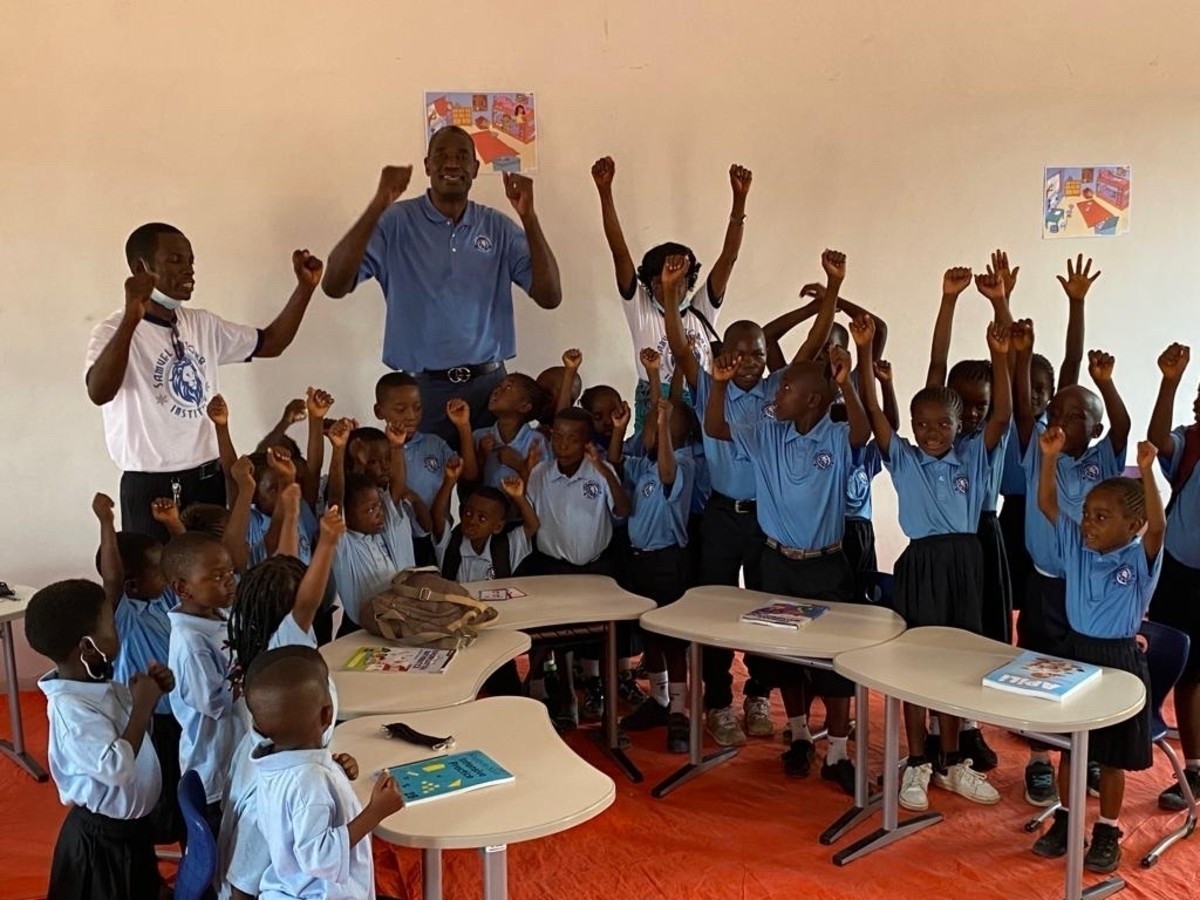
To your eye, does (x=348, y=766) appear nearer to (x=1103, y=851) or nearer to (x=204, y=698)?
(x=204, y=698)

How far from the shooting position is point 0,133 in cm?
409

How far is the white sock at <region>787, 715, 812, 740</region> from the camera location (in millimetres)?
3689

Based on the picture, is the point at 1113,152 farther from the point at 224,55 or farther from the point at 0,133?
the point at 0,133

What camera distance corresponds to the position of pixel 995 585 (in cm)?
352

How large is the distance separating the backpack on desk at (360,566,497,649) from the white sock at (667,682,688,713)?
1181 millimetres

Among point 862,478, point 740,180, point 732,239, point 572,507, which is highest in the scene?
point 740,180

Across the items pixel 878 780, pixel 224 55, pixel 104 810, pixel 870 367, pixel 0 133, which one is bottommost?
pixel 878 780

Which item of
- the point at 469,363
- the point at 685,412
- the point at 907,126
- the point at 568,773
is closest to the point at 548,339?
the point at 469,363

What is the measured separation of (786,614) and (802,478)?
0.46 metres

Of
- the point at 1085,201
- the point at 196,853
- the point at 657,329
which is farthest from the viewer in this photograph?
the point at 1085,201

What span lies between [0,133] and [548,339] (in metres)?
2.20

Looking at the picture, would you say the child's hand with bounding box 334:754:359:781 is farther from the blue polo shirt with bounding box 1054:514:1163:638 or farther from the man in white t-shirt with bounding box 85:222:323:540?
the blue polo shirt with bounding box 1054:514:1163:638

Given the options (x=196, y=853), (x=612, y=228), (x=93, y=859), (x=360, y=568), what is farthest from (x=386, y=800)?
(x=612, y=228)

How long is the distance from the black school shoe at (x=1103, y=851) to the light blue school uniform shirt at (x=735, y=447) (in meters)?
1.39
